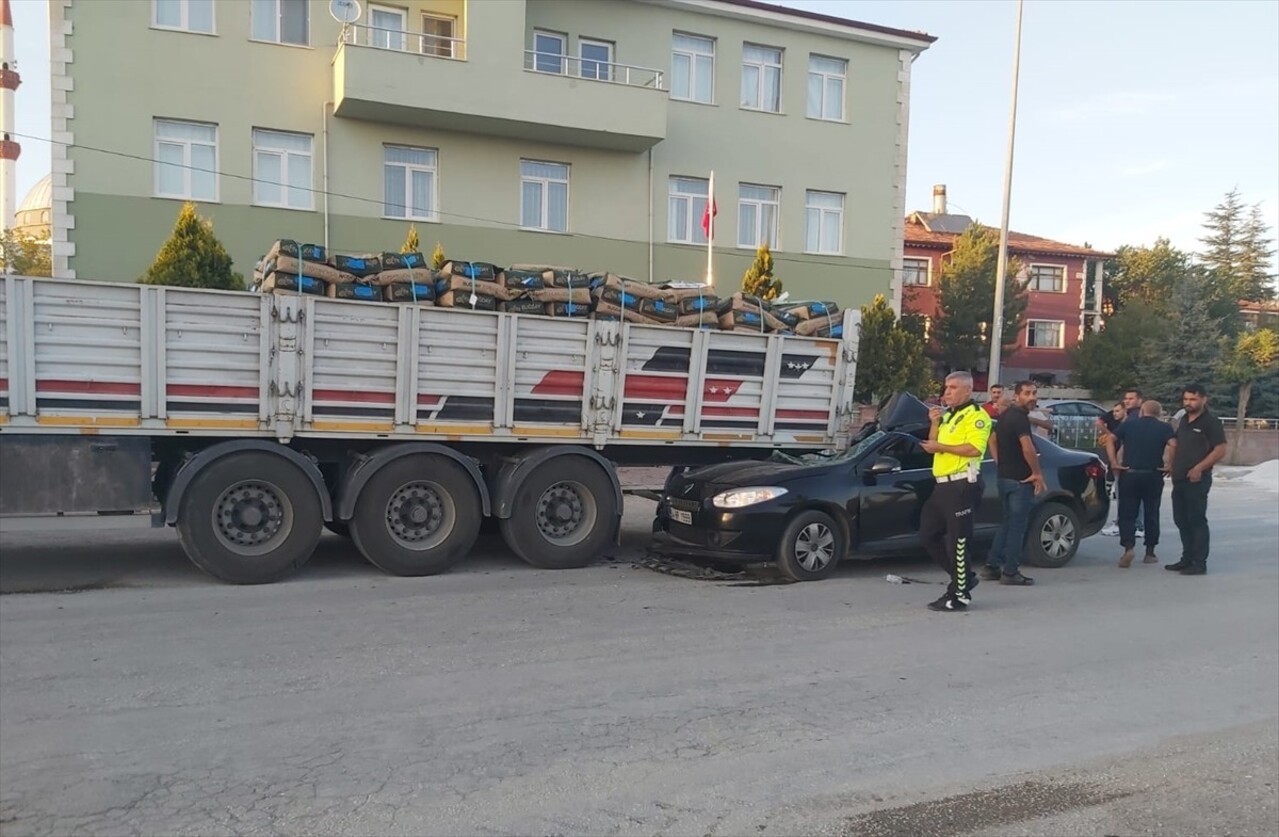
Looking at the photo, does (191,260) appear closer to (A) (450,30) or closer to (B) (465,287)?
(A) (450,30)

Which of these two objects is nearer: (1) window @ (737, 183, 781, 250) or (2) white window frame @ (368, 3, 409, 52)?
(2) white window frame @ (368, 3, 409, 52)

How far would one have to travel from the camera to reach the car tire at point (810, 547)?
8.51m

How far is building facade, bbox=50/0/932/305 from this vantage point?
59.2ft

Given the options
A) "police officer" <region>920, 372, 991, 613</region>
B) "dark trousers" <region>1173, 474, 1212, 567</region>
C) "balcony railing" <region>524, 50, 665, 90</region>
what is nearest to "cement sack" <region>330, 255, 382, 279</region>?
"police officer" <region>920, 372, 991, 613</region>

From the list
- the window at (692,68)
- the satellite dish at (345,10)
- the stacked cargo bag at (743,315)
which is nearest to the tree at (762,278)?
the window at (692,68)

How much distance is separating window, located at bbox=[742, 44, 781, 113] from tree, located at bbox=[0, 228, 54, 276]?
31.6m

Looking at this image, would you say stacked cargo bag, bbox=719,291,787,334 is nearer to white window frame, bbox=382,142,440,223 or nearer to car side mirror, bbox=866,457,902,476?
car side mirror, bbox=866,457,902,476

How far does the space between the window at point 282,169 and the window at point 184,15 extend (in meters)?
2.05

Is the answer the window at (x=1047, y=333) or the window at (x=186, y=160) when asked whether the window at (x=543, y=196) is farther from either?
the window at (x=1047, y=333)

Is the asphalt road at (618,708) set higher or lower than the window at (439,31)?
lower

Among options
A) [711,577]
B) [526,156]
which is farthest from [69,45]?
[711,577]

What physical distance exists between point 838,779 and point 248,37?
734 inches

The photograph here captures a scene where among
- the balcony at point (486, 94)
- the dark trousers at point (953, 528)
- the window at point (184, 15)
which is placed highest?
the window at point (184, 15)

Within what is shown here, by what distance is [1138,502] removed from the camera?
34.0ft
